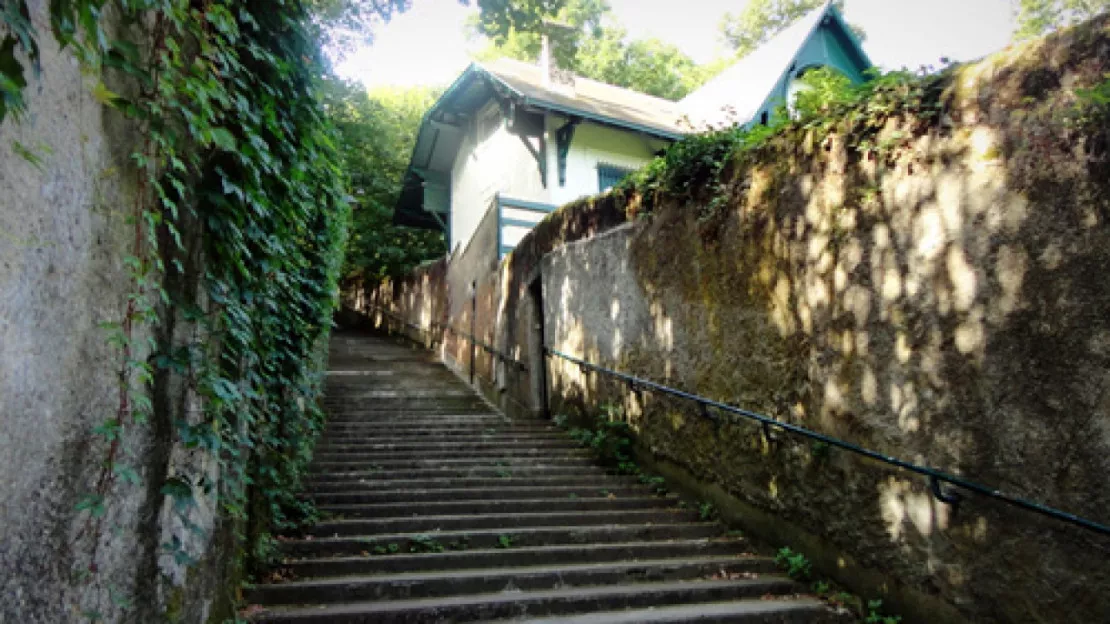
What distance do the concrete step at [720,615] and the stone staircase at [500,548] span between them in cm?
1

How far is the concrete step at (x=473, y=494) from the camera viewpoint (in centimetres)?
531

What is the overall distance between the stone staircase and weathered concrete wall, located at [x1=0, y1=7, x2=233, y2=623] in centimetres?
168

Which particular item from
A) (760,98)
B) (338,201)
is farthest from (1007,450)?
(760,98)

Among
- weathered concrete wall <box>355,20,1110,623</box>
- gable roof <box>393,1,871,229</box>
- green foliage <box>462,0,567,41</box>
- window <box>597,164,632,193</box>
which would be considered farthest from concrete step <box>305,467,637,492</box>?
window <box>597,164,632,193</box>

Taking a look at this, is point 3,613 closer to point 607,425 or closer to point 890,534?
point 890,534

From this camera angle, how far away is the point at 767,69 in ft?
45.8

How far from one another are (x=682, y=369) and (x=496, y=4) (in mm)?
3388

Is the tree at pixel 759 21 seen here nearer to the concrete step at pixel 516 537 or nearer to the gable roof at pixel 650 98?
the gable roof at pixel 650 98

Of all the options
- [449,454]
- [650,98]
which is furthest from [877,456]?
[650,98]

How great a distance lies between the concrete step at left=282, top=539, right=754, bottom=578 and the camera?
13.5ft

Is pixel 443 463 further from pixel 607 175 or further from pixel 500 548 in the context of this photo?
pixel 607 175

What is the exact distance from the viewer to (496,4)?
4.68 meters

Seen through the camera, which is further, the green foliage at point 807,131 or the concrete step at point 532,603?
the green foliage at point 807,131

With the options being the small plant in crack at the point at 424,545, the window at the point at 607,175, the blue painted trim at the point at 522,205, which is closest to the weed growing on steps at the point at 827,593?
the small plant in crack at the point at 424,545
